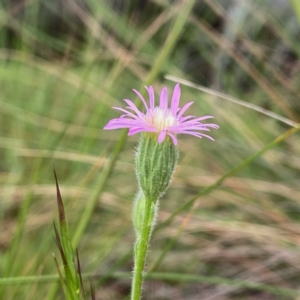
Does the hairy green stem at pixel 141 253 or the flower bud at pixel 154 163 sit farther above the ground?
the flower bud at pixel 154 163

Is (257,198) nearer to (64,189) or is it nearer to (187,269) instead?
(187,269)

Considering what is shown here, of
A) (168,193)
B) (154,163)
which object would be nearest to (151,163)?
(154,163)

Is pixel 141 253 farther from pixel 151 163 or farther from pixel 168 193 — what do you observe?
pixel 168 193

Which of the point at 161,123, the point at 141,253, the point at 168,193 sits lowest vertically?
the point at 141,253

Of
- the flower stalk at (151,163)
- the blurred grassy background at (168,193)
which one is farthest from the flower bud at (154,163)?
the blurred grassy background at (168,193)

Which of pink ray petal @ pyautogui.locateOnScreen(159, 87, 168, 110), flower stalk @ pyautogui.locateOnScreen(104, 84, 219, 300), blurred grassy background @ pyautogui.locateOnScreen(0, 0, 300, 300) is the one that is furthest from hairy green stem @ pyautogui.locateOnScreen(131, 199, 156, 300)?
blurred grassy background @ pyautogui.locateOnScreen(0, 0, 300, 300)

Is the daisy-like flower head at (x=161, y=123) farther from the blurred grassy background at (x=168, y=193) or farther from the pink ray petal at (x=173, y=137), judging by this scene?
the blurred grassy background at (x=168, y=193)
